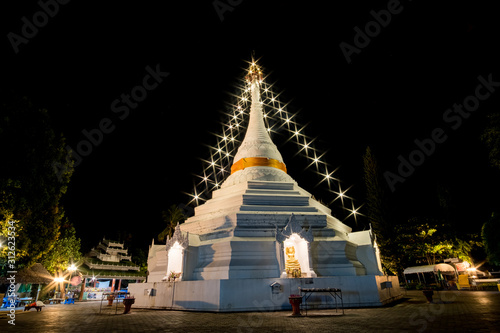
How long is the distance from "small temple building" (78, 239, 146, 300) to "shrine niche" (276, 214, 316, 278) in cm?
2756

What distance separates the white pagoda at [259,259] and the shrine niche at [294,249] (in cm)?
5

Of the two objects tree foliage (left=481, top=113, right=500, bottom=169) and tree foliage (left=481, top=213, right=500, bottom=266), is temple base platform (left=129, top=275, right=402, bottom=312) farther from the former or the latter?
tree foliage (left=481, top=213, right=500, bottom=266)

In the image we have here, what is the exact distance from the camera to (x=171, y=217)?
40.9m

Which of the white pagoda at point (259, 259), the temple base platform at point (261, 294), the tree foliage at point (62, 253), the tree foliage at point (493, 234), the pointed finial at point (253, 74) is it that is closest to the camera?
the temple base platform at point (261, 294)

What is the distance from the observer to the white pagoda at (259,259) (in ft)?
37.3

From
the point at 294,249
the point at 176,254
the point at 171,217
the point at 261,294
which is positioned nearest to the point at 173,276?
the point at 176,254

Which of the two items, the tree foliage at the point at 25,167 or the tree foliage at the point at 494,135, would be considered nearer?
the tree foliage at the point at 25,167

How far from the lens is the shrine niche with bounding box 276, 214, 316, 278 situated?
12.8 metres

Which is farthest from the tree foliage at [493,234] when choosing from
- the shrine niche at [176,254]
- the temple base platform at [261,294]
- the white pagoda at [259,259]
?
the shrine niche at [176,254]

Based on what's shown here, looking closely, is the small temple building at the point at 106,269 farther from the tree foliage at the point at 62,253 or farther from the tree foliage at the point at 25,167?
the tree foliage at the point at 25,167

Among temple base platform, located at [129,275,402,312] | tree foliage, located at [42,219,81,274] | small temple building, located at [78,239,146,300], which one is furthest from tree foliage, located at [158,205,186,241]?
temple base platform, located at [129,275,402,312]

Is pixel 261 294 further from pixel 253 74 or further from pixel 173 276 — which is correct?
pixel 253 74

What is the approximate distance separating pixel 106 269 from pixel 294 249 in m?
33.5

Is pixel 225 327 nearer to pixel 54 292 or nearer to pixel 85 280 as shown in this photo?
pixel 54 292
